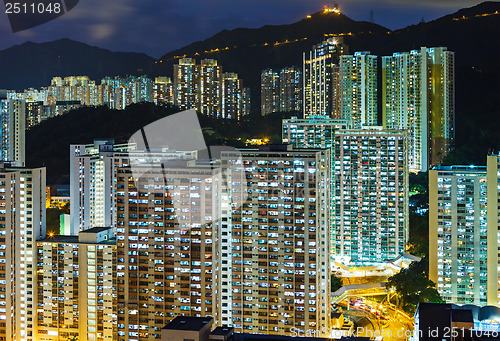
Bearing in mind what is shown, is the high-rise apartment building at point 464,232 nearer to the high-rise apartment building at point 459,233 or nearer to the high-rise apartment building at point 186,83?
the high-rise apartment building at point 459,233

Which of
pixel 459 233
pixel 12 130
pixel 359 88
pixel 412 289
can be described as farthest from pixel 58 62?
pixel 459 233

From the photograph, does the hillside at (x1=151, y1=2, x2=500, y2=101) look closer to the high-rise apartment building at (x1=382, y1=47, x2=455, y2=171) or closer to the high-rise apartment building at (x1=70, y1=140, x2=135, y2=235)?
the high-rise apartment building at (x1=382, y1=47, x2=455, y2=171)

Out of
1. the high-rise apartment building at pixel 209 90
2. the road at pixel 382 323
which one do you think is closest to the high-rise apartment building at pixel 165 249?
the road at pixel 382 323

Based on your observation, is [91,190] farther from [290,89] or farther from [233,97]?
[290,89]

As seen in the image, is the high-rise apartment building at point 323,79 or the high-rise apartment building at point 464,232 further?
the high-rise apartment building at point 323,79

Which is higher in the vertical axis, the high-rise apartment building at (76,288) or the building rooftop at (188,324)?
the building rooftop at (188,324)

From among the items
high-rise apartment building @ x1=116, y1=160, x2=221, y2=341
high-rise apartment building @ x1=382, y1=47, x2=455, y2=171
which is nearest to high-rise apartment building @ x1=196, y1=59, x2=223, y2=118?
high-rise apartment building @ x1=382, y1=47, x2=455, y2=171
